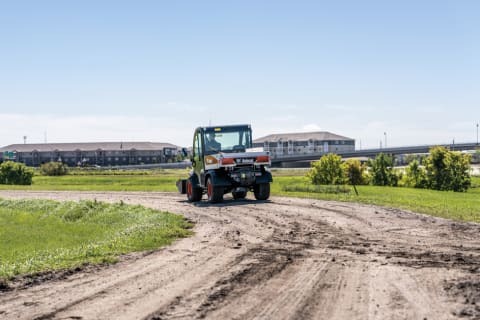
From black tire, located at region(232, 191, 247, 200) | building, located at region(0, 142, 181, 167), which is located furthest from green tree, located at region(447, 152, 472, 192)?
building, located at region(0, 142, 181, 167)

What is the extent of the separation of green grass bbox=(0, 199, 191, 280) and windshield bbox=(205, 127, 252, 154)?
395 centimetres

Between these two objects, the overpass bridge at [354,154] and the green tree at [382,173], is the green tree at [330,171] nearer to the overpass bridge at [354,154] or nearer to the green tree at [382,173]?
the green tree at [382,173]

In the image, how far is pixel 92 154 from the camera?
16250 centimetres

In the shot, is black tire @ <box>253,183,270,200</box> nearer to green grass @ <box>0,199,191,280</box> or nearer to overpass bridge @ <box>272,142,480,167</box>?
green grass @ <box>0,199,191,280</box>

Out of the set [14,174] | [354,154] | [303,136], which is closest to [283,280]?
[14,174]

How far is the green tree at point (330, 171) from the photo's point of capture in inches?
1590

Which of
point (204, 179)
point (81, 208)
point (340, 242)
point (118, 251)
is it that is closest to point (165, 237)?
point (118, 251)

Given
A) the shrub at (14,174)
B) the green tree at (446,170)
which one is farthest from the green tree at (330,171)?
the shrub at (14,174)

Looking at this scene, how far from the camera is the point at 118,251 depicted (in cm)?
1190

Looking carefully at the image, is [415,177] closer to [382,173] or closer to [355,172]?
[382,173]

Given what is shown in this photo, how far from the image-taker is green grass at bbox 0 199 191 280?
36.5ft

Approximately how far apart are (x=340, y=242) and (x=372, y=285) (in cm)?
436

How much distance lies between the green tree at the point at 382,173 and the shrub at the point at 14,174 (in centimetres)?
3546

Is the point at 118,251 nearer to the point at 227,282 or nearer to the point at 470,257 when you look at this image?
the point at 227,282
